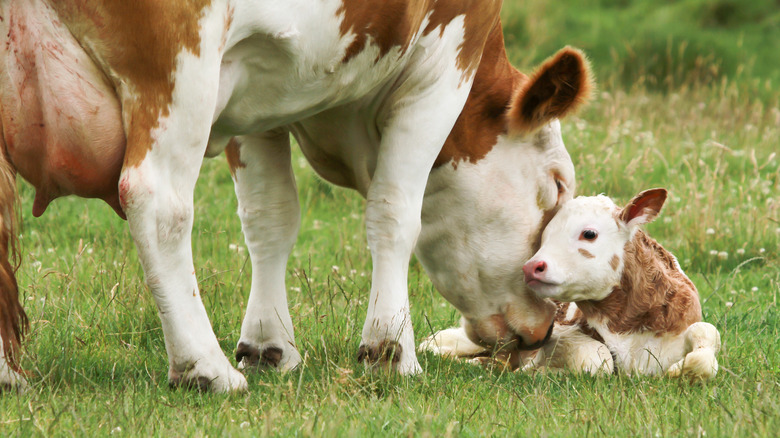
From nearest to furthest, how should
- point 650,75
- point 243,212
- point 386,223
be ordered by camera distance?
1. point 386,223
2. point 243,212
3. point 650,75

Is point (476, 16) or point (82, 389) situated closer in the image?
point (82, 389)

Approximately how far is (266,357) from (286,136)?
948 millimetres

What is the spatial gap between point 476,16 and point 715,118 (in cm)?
709

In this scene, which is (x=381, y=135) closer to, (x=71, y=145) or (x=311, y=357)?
(x=311, y=357)

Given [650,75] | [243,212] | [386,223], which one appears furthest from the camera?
[650,75]

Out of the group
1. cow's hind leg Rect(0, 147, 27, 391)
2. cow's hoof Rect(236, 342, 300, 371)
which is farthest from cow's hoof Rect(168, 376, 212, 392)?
cow's hoof Rect(236, 342, 300, 371)

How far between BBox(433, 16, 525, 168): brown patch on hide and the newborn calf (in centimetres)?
45

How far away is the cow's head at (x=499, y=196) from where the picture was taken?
170 inches

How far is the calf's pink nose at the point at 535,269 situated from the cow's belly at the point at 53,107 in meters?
1.68

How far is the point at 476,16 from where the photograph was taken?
157 inches

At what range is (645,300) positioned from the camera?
418 cm

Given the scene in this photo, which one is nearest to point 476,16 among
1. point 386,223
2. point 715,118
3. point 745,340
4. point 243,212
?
point 386,223

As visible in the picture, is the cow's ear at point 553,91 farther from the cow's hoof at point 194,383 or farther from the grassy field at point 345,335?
the cow's hoof at point 194,383

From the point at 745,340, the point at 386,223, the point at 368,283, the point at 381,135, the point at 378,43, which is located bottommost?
the point at 745,340
